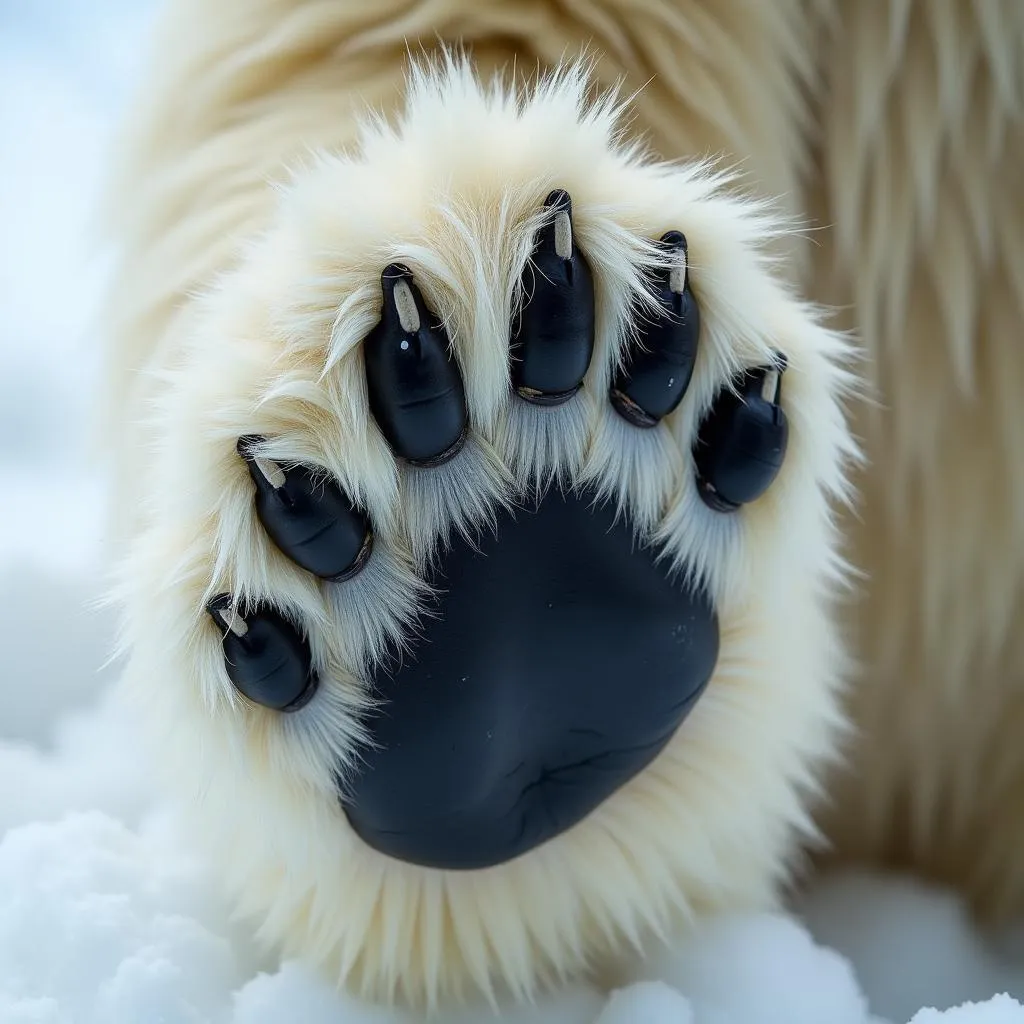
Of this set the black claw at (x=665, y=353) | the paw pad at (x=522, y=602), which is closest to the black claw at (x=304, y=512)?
the paw pad at (x=522, y=602)

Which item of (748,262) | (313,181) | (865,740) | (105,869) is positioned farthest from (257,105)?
(865,740)

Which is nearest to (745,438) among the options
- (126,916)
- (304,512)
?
(304,512)

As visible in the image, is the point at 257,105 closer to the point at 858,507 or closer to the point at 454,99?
the point at 454,99

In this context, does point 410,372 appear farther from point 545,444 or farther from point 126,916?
point 126,916

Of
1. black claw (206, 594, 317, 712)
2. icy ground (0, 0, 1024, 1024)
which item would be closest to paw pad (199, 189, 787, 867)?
black claw (206, 594, 317, 712)

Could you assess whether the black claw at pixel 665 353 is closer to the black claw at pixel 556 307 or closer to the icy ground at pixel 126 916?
the black claw at pixel 556 307

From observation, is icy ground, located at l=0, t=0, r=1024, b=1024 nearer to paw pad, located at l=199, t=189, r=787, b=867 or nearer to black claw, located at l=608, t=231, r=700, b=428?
paw pad, located at l=199, t=189, r=787, b=867
